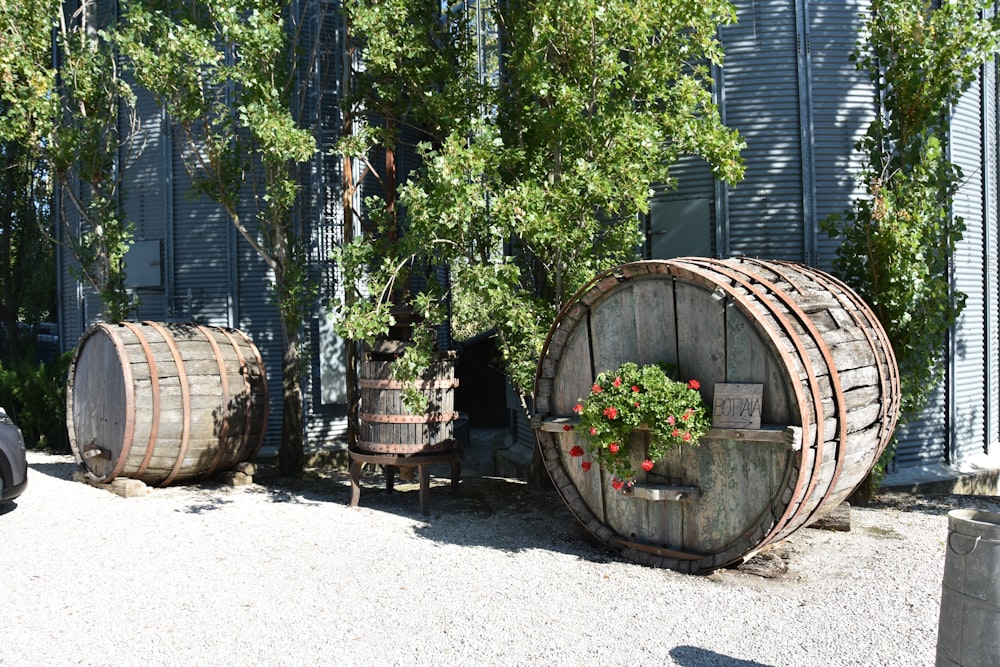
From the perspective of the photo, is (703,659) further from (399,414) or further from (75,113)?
(75,113)

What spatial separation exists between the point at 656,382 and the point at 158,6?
7.67m

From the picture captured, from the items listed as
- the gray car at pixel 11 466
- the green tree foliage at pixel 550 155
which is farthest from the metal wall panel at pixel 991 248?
the gray car at pixel 11 466

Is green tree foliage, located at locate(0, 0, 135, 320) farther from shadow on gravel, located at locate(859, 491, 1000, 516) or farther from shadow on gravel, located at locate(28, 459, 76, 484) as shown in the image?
shadow on gravel, located at locate(859, 491, 1000, 516)

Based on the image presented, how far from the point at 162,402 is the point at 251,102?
3233 millimetres

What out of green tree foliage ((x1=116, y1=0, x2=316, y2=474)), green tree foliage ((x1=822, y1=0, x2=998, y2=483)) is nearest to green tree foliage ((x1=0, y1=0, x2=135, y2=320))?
green tree foliage ((x1=116, y1=0, x2=316, y2=474))

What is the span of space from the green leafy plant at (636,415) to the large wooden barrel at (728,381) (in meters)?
0.15

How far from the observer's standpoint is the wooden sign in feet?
18.5

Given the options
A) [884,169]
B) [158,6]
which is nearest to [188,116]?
[158,6]

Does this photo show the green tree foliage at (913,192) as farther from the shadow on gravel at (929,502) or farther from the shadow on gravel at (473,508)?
the shadow on gravel at (473,508)

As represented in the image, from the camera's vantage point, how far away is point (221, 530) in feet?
24.6

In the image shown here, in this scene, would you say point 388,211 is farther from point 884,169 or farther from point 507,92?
point 884,169

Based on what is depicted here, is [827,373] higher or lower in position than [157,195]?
lower

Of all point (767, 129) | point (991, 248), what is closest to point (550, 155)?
point (767, 129)

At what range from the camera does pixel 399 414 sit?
8164 mm
